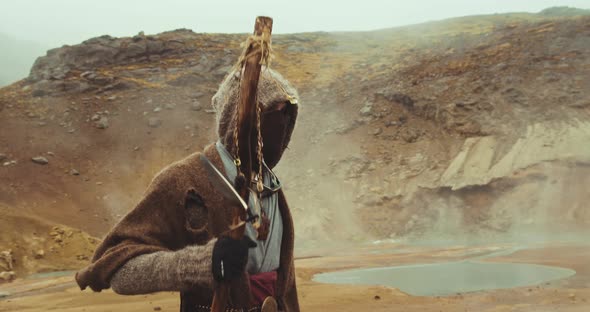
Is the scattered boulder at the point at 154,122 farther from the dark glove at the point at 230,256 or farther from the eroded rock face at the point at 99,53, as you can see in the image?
the dark glove at the point at 230,256

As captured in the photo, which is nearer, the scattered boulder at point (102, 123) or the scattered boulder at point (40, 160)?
the scattered boulder at point (40, 160)

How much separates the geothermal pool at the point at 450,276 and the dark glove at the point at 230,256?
878 cm

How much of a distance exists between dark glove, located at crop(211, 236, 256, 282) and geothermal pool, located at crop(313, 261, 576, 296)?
8782 millimetres

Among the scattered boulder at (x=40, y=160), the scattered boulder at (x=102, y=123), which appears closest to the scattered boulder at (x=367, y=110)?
the scattered boulder at (x=102, y=123)

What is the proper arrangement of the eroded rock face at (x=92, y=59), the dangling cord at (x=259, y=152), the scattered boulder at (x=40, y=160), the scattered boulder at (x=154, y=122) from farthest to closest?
the eroded rock face at (x=92, y=59) < the scattered boulder at (x=154, y=122) < the scattered boulder at (x=40, y=160) < the dangling cord at (x=259, y=152)

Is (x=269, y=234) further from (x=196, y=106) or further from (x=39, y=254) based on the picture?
(x=196, y=106)

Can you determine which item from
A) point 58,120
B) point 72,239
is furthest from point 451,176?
point 58,120

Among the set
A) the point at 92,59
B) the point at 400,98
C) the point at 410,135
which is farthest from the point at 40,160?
the point at 400,98

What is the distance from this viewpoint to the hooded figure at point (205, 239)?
1614 mm

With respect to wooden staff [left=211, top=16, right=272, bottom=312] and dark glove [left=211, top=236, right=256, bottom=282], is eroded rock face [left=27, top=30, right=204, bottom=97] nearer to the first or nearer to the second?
wooden staff [left=211, top=16, right=272, bottom=312]

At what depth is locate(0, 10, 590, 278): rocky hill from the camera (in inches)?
868

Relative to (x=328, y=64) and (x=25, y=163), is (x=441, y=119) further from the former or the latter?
(x=25, y=163)

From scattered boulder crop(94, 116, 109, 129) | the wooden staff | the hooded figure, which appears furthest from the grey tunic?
scattered boulder crop(94, 116, 109, 129)

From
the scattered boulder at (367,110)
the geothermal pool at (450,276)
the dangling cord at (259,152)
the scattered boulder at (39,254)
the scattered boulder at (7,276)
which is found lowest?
the scattered boulder at (7,276)
